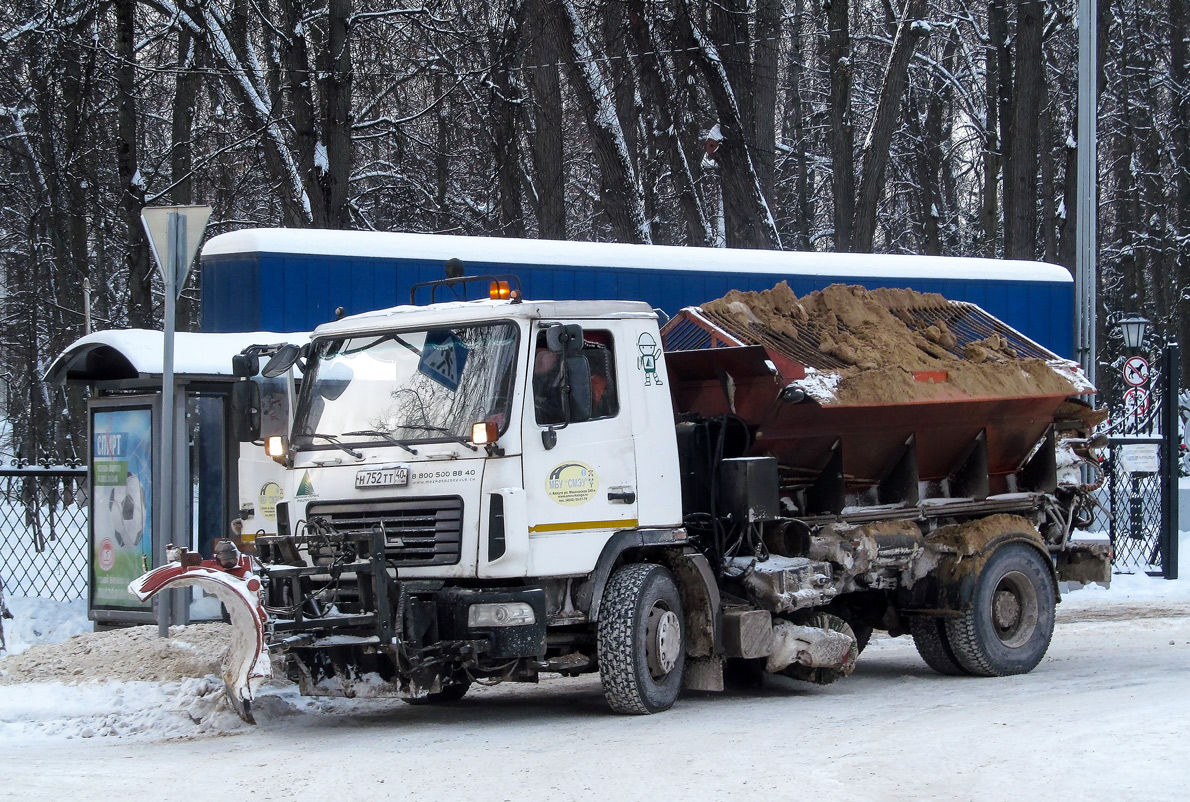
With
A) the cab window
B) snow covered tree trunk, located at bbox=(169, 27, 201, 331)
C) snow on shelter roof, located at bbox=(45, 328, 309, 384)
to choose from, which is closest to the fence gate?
snow on shelter roof, located at bbox=(45, 328, 309, 384)

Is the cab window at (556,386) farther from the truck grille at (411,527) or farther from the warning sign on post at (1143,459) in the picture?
the warning sign on post at (1143,459)

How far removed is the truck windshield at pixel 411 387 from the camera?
8492 millimetres

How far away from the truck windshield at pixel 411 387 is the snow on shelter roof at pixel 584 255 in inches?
209

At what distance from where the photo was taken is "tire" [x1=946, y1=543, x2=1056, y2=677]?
35.4ft

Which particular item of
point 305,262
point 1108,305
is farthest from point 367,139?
point 1108,305

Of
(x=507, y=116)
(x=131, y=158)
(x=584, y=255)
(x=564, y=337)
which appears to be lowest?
(x=564, y=337)

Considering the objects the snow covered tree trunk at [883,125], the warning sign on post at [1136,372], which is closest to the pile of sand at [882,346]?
the warning sign on post at [1136,372]

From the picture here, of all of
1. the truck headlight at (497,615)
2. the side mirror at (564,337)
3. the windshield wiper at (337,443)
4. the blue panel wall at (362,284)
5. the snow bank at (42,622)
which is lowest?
the snow bank at (42,622)

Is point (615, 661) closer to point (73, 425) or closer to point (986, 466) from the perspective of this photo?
point (986, 466)

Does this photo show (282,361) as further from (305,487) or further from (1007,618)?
(1007,618)

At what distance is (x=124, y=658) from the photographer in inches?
392

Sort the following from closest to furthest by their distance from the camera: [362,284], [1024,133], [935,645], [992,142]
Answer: [935,645], [362,284], [1024,133], [992,142]

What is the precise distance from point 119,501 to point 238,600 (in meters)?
A: 5.13

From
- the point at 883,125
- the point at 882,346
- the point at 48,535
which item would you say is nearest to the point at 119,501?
the point at 48,535
